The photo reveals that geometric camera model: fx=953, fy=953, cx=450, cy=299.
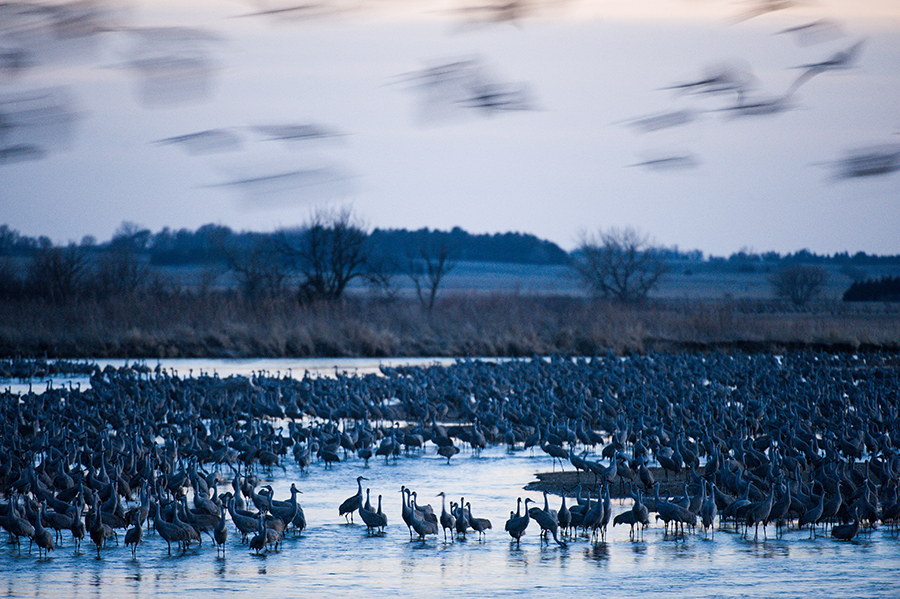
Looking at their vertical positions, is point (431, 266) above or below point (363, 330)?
above

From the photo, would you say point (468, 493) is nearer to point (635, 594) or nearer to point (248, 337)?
point (635, 594)

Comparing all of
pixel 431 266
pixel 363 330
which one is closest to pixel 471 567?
pixel 363 330

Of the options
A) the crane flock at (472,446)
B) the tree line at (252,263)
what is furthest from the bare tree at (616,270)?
the crane flock at (472,446)

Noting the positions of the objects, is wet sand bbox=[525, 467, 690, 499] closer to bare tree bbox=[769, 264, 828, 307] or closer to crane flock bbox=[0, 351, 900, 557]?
crane flock bbox=[0, 351, 900, 557]

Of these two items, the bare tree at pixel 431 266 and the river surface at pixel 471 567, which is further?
the bare tree at pixel 431 266

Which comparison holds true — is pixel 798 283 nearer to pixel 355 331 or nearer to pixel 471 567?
pixel 355 331

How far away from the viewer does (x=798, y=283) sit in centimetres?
8300

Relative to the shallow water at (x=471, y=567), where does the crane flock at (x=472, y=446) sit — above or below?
above

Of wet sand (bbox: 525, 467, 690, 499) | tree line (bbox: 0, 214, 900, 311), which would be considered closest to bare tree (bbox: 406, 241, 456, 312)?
tree line (bbox: 0, 214, 900, 311)

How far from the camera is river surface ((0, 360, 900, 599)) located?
27.9ft

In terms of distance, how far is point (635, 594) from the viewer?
8398 mm

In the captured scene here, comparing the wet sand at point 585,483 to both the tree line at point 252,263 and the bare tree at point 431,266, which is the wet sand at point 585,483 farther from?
the bare tree at point 431,266

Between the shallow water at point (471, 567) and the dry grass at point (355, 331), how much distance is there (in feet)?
74.7

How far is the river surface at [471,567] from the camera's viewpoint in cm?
852
